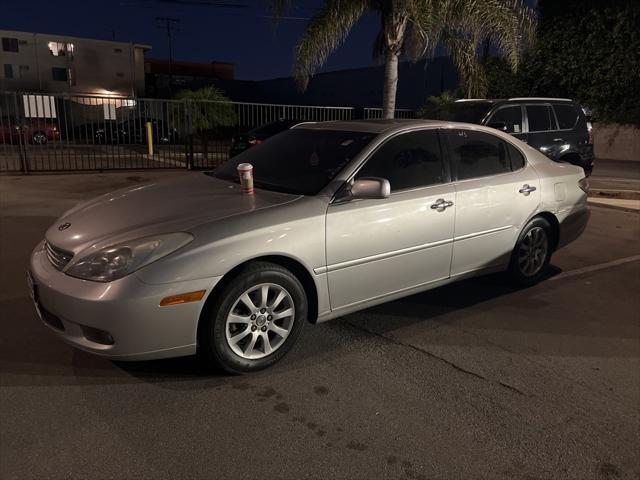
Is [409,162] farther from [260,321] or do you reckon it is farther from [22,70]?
[22,70]

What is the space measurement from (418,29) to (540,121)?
9.02 ft

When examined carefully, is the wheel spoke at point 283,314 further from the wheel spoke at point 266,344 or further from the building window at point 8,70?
the building window at point 8,70

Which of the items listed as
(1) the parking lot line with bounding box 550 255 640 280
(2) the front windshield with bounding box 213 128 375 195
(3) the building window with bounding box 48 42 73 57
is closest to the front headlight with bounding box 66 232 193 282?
(2) the front windshield with bounding box 213 128 375 195

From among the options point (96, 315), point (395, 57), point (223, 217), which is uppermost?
point (395, 57)

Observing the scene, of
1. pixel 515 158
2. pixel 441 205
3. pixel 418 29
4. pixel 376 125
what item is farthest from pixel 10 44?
pixel 441 205

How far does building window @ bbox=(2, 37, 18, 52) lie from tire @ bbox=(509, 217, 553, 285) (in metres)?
54.3

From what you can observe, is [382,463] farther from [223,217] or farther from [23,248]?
[23,248]

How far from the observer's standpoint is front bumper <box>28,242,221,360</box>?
3006 mm

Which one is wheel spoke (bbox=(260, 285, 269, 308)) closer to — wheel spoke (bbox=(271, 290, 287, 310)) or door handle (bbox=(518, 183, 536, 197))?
wheel spoke (bbox=(271, 290, 287, 310))

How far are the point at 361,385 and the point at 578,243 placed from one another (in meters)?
5.12

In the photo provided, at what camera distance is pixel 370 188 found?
12.0 ft

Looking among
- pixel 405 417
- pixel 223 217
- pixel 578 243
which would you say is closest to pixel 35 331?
pixel 223 217

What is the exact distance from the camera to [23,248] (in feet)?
20.9

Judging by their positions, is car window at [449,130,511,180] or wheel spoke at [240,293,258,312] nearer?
wheel spoke at [240,293,258,312]
